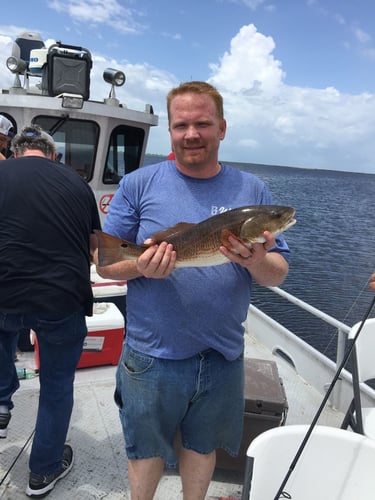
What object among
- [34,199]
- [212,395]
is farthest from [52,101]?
[212,395]

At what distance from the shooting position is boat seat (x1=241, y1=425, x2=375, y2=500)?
194 cm

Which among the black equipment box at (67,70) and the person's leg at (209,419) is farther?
the black equipment box at (67,70)

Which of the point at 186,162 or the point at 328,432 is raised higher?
the point at 186,162

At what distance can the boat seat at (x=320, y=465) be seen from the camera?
6.37ft

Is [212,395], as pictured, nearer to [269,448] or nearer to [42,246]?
[269,448]

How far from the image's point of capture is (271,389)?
3.22m

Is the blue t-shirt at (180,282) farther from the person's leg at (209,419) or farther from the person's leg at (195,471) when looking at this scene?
the person's leg at (195,471)

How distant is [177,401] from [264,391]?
3.99 ft

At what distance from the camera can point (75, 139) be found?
7.05 metres

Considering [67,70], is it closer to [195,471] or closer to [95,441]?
[95,441]

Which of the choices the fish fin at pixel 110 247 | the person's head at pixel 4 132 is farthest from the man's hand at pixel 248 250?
the person's head at pixel 4 132

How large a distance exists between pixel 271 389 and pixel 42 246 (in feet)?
6.60

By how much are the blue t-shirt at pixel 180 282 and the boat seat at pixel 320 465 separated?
510mm

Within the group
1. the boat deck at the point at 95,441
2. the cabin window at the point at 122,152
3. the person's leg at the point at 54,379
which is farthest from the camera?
the cabin window at the point at 122,152
